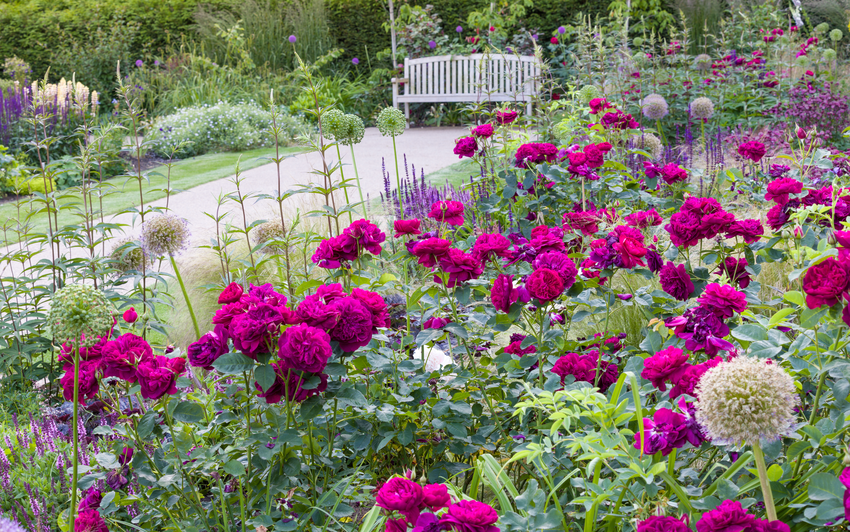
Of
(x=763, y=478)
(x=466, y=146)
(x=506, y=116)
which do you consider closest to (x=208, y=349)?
(x=763, y=478)

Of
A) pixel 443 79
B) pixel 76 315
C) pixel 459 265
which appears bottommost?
pixel 443 79

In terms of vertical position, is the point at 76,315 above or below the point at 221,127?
above

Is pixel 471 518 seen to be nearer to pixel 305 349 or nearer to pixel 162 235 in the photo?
pixel 305 349

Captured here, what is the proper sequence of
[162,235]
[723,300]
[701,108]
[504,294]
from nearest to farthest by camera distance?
[723,300], [504,294], [162,235], [701,108]

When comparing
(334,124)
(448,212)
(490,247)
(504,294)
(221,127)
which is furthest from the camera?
(221,127)

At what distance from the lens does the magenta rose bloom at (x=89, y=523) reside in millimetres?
1371

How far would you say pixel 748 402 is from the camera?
34.9 inches

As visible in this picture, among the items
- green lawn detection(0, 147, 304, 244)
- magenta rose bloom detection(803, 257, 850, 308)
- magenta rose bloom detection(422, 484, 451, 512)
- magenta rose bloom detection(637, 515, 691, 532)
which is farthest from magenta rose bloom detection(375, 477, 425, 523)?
green lawn detection(0, 147, 304, 244)

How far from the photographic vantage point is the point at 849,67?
7816 mm

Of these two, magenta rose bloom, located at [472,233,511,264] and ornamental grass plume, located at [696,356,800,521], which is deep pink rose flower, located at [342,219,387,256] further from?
ornamental grass plume, located at [696,356,800,521]

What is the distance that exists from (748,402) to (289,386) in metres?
0.81

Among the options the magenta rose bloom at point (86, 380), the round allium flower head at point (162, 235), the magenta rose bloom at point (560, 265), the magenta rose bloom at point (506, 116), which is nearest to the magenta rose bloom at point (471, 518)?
the magenta rose bloom at point (560, 265)

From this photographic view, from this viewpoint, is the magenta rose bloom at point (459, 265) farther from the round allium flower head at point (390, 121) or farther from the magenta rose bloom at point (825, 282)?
the round allium flower head at point (390, 121)

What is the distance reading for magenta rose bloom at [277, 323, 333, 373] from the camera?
3.81ft
